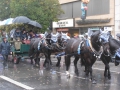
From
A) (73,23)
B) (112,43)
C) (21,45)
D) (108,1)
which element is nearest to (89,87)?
(112,43)

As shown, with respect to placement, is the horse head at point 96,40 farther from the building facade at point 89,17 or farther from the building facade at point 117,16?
the building facade at point 117,16

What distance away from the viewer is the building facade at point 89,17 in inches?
1049

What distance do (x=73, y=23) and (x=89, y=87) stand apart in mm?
23119

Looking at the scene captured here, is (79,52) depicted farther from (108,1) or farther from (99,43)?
(108,1)

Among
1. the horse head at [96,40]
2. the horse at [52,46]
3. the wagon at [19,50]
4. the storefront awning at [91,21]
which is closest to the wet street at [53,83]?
the horse head at [96,40]

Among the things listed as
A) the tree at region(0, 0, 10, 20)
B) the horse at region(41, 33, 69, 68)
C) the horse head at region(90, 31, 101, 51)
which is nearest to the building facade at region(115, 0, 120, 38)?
the tree at region(0, 0, 10, 20)

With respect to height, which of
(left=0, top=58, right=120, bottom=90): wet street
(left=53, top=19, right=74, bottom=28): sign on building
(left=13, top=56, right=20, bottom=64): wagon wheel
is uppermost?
(left=53, top=19, right=74, bottom=28): sign on building

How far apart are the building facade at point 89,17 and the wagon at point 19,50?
1055cm

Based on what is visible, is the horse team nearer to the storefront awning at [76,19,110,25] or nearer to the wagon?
the wagon

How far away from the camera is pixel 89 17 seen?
2927 centimetres

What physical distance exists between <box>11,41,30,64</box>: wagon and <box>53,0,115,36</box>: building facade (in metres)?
10.5

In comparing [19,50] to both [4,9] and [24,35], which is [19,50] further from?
[4,9]

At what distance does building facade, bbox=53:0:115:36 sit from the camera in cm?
2666

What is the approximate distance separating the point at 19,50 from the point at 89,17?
49.7 ft
